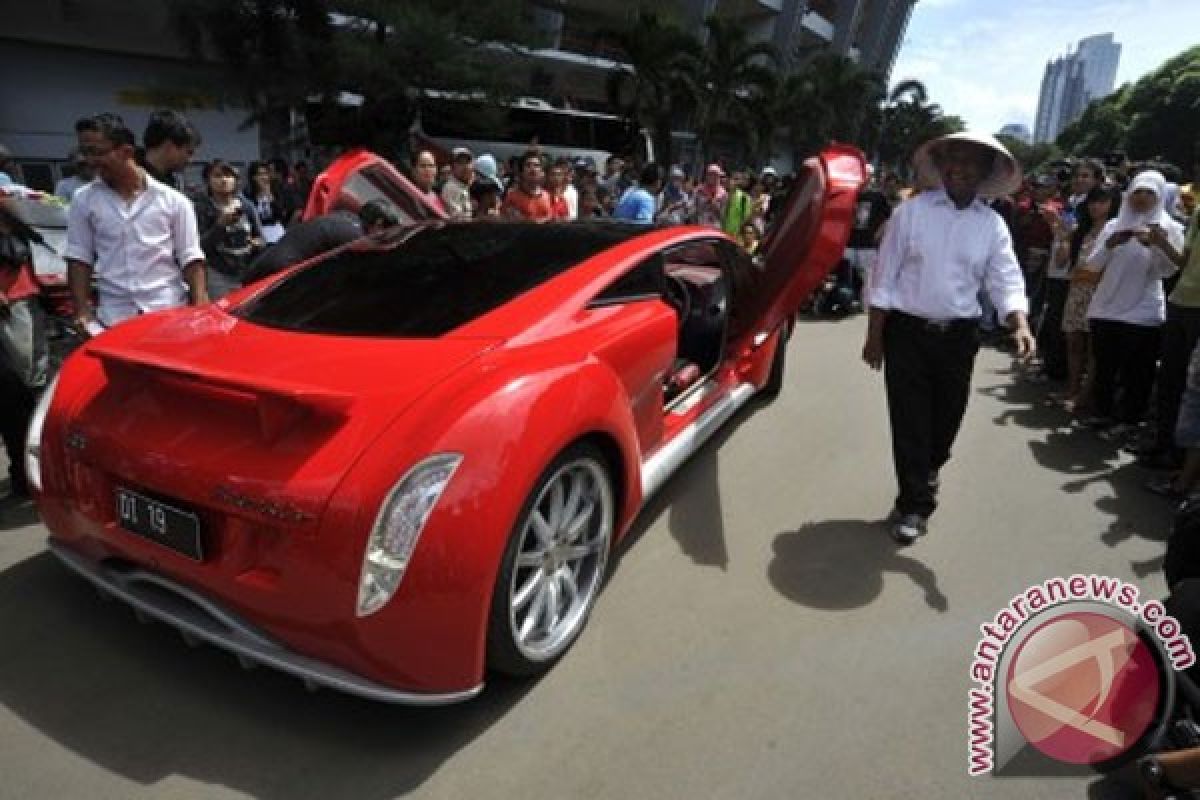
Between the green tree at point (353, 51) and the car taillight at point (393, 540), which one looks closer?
the car taillight at point (393, 540)

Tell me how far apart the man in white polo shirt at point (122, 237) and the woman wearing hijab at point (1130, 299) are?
531 cm

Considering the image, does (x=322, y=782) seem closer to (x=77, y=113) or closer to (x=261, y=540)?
(x=261, y=540)

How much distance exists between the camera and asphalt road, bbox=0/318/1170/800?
79.7 inches

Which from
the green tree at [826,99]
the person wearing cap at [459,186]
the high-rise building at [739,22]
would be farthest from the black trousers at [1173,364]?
the green tree at [826,99]

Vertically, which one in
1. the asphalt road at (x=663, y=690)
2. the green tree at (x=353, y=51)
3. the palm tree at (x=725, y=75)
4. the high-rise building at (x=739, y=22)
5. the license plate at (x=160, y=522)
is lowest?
the asphalt road at (x=663, y=690)

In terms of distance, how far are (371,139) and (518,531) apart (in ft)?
61.0

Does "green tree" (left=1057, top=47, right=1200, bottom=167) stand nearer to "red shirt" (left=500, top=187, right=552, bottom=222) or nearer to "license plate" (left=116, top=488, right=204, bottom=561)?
"red shirt" (left=500, top=187, right=552, bottom=222)

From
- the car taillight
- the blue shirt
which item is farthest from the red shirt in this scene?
the car taillight

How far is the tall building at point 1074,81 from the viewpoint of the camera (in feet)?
504

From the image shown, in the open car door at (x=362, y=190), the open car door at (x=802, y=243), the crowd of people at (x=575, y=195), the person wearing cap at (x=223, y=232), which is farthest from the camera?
the crowd of people at (x=575, y=195)

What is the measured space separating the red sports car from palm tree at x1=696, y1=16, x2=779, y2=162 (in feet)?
93.3

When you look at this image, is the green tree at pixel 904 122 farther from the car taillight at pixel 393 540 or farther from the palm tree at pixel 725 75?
the car taillight at pixel 393 540

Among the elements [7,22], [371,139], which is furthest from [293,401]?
[7,22]

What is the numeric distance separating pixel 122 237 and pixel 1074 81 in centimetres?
19282
